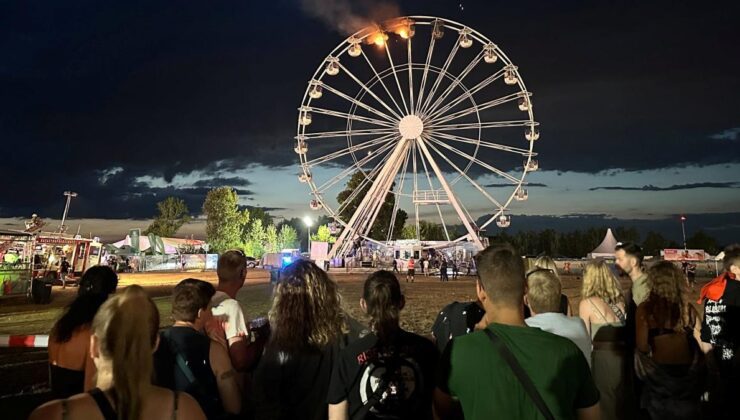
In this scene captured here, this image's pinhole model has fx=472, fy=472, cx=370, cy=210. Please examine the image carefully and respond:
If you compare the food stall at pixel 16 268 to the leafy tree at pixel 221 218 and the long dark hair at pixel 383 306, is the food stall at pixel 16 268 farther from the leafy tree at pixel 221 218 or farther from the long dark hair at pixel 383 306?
the leafy tree at pixel 221 218

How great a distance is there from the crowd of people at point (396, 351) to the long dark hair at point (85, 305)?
0.04ft

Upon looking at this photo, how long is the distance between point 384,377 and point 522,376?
91cm

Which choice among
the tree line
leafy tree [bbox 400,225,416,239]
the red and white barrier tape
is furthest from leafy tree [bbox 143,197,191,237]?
the red and white barrier tape

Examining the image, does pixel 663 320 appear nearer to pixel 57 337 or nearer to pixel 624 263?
pixel 624 263

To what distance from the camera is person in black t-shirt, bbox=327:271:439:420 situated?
2.72 m

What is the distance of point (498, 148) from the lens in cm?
3186

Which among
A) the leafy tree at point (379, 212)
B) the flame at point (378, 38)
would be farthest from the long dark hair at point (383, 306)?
the leafy tree at point (379, 212)

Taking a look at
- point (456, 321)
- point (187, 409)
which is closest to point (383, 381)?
point (187, 409)

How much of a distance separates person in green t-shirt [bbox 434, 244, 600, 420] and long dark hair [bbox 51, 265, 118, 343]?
→ 265cm

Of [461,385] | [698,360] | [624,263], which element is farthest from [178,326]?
[624,263]

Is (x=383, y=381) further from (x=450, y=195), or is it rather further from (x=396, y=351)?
(x=450, y=195)

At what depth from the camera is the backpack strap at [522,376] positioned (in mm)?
2086

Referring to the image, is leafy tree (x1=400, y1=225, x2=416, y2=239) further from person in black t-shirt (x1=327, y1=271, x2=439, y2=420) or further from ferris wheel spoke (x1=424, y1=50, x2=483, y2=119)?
person in black t-shirt (x1=327, y1=271, x2=439, y2=420)

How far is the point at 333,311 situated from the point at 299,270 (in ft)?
1.26
